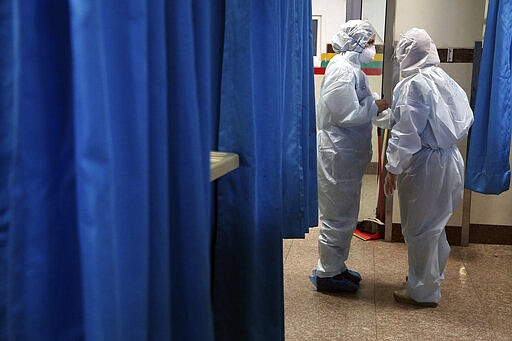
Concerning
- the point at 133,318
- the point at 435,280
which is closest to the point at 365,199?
the point at 435,280

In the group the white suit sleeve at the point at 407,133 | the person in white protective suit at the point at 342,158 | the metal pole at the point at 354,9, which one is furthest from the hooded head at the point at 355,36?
the metal pole at the point at 354,9

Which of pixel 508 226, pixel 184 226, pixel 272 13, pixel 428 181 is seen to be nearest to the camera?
pixel 184 226

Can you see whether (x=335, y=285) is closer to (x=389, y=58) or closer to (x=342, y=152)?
(x=342, y=152)

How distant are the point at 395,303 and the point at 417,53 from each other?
1.35m

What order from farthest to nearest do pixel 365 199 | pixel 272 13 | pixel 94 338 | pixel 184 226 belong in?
pixel 365 199, pixel 272 13, pixel 184 226, pixel 94 338

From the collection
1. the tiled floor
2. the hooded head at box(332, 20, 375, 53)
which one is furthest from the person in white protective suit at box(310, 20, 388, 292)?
the tiled floor

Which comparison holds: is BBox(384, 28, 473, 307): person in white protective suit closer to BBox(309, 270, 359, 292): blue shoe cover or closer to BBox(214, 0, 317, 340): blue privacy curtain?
BBox(309, 270, 359, 292): blue shoe cover

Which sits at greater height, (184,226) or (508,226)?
(184,226)

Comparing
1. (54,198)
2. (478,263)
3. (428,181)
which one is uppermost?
(54,198)

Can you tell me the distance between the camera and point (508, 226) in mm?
3803

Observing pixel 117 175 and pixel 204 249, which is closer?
pixel 117 175

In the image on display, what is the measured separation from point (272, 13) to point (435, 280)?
1935 mm

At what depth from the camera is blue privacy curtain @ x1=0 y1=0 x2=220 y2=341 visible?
0.62 m

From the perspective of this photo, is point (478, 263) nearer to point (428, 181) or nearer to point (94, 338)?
point (428, 181)
